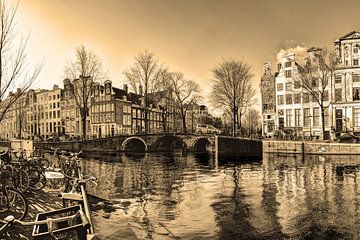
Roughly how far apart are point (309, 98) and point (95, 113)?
93.5 ft

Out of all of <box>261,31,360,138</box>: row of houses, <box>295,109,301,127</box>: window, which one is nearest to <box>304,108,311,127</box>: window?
<box>261,31,360,138</box>: row of houses

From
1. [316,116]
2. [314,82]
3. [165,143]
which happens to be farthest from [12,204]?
[316,116]

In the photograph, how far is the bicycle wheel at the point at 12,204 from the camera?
5.60 meters

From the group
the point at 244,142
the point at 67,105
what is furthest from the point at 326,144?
the point at 67,105

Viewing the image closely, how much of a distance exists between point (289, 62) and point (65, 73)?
959 inches

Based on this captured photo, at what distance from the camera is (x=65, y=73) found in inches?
1405

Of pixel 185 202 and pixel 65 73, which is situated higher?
pixel 65 73

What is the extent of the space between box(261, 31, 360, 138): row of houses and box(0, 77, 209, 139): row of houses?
1001 cm

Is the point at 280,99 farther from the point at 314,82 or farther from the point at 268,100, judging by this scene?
the point at 314,82

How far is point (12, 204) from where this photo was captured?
5.96 meters

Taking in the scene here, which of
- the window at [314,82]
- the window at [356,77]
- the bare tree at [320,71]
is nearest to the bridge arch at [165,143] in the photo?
the bare tree at [320,71]

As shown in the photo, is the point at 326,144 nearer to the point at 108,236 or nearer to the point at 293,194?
the point at 293,194

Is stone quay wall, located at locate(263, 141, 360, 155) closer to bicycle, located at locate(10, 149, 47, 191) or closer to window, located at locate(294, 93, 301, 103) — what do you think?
window, located at locate(294, 93, 301, 103)

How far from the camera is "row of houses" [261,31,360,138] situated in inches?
1398
